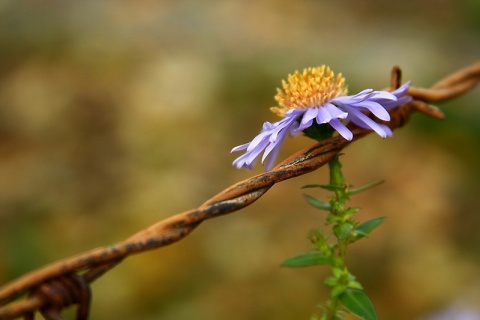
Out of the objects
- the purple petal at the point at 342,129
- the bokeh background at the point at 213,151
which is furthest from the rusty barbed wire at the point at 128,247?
the bokeh background at the point at 213,151

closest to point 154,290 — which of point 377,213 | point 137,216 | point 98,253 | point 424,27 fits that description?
point 137,216

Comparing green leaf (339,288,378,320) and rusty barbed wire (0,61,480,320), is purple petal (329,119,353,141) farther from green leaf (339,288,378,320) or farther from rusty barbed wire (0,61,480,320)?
green leaf (339,288,378,320)

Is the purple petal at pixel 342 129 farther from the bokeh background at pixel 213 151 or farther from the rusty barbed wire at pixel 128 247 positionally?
the bokeh background at pixel 213 151

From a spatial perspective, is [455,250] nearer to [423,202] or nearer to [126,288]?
[423,202]

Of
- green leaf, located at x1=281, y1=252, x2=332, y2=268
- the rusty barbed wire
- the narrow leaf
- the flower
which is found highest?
the flower

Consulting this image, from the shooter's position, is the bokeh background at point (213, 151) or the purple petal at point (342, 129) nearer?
the purple petal at point (342, 129)

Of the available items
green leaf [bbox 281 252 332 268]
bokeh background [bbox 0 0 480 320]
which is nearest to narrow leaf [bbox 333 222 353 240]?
green leaf [bbox 281 252 332 268]
